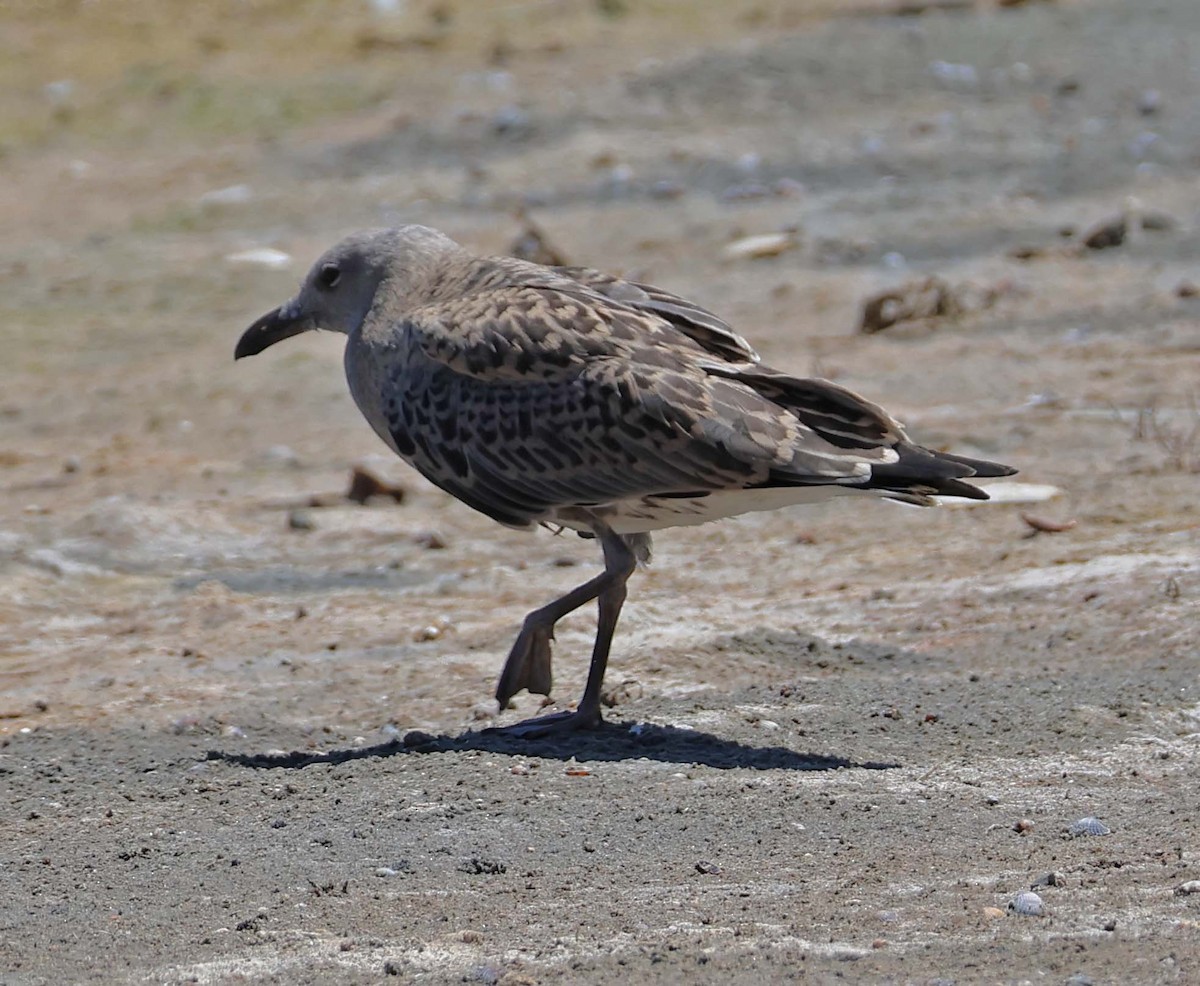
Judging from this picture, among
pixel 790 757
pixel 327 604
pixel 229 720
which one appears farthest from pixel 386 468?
pixel 790 757

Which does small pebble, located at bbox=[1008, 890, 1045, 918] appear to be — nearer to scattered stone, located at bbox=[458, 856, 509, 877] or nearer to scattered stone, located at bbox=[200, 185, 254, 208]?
scattered stone, located at bbox=[458, 856, 509, 877]

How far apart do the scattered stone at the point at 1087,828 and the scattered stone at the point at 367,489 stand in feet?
18.3

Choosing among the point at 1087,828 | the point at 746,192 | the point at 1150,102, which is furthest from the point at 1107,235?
the point at 1087,828

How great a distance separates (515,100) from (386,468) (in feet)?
32.2

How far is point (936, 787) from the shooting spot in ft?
19.8

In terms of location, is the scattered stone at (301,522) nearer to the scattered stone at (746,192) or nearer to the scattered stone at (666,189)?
the scattered stone at (746,192)

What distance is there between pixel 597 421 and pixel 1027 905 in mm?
2471

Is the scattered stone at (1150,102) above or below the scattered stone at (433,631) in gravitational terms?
above

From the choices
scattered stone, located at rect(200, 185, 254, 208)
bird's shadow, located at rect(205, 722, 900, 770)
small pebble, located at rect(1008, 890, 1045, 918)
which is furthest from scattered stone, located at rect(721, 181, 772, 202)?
small pebble, located at rect(1008, 890, 1045, 918)

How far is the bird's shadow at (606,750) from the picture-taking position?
642 cm

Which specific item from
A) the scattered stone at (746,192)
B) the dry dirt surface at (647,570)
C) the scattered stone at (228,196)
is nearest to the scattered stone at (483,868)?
the dry dirt surface at (647,570)

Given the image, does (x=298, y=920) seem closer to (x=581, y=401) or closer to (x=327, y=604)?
(x=581, y=401)

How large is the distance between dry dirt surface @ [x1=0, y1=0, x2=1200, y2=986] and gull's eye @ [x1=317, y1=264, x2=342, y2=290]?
1444mm

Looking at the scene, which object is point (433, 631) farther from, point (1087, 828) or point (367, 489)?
point (1087, 828)
